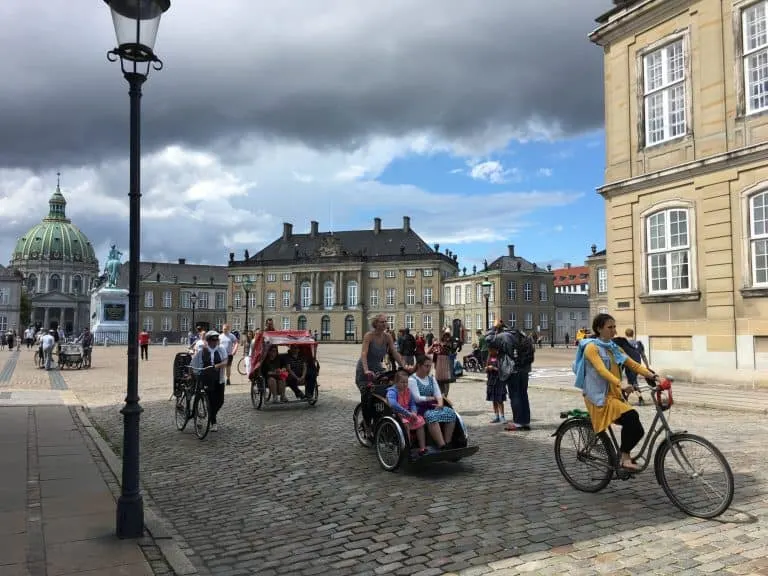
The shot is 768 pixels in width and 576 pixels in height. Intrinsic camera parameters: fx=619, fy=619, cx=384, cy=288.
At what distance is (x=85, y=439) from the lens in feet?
32.0

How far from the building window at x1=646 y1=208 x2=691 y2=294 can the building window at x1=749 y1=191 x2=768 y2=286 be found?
6.08 feet

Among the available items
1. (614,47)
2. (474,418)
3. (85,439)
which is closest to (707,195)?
(614,47)

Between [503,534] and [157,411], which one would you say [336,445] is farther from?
[157,411]

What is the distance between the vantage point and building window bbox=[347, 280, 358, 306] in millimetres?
101875

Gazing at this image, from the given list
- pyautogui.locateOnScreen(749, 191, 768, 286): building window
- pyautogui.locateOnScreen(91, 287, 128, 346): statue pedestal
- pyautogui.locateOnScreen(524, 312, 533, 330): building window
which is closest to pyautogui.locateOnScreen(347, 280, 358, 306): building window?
pyautogui.locateOnScreen(524, 312, 533, 330): building window

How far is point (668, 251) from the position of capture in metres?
18.9

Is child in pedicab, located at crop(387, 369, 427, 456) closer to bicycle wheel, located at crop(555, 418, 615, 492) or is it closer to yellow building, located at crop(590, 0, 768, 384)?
bicycle wheel, located at crop(555, 418, 615, 492)

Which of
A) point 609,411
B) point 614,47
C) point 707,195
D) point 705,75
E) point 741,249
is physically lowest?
point 609,411

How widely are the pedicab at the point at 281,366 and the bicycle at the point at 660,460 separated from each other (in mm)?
7762

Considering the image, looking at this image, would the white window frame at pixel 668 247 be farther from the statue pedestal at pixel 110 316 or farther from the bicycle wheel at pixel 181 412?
the statue pedestal at pixel 110 316

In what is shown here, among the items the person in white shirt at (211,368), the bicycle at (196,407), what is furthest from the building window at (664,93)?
the bicycle at (196,407)

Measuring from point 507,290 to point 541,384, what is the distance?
2796 inches

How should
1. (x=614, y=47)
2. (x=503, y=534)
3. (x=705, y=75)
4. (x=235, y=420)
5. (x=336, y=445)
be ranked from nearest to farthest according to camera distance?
(x=503, y=534), (x=336, y=445), (x=235, y=420), (x=705, y=75), (x=614, y=47)

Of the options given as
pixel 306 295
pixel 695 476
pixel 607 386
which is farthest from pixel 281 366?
pixel 306 295
